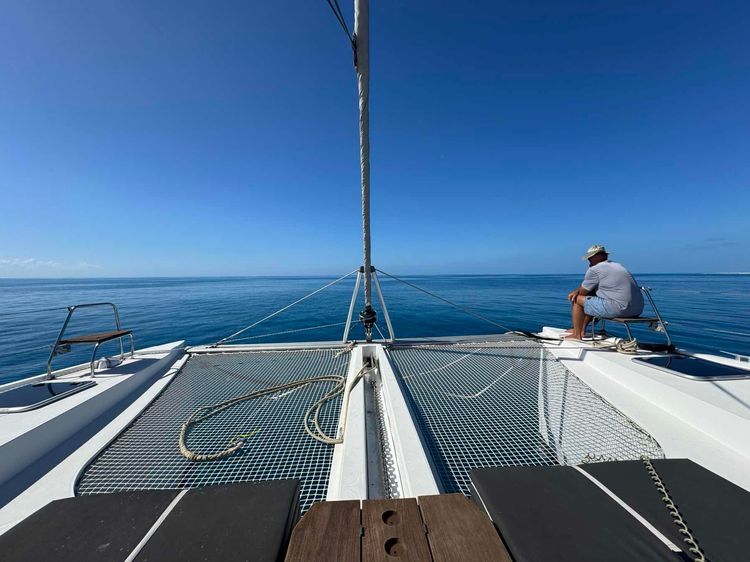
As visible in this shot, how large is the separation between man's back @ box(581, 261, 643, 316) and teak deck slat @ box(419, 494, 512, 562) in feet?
12.4

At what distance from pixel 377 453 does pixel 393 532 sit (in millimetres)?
1077

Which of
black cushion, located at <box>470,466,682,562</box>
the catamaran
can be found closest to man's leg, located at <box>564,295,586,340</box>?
the catamaran

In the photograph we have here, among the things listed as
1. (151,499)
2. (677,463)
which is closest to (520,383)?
(677,463)

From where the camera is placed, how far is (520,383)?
2.88m

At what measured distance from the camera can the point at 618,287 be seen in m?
3.45

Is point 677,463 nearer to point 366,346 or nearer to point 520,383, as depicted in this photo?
point 520,383

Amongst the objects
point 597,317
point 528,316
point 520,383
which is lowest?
point 528,316

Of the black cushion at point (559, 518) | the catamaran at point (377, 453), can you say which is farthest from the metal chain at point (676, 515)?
the black cushion at point (559, 518)

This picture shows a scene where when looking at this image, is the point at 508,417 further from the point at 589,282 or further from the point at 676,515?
the point at 589,282

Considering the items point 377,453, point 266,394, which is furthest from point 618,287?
point 266,394

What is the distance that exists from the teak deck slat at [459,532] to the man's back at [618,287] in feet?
12.4

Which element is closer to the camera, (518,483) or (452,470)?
(518,483)

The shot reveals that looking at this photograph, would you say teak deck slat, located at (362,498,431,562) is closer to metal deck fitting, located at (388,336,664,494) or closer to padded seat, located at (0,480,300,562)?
padded seat, located at (0,480,300,562)

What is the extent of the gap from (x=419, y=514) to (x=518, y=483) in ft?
1.64
